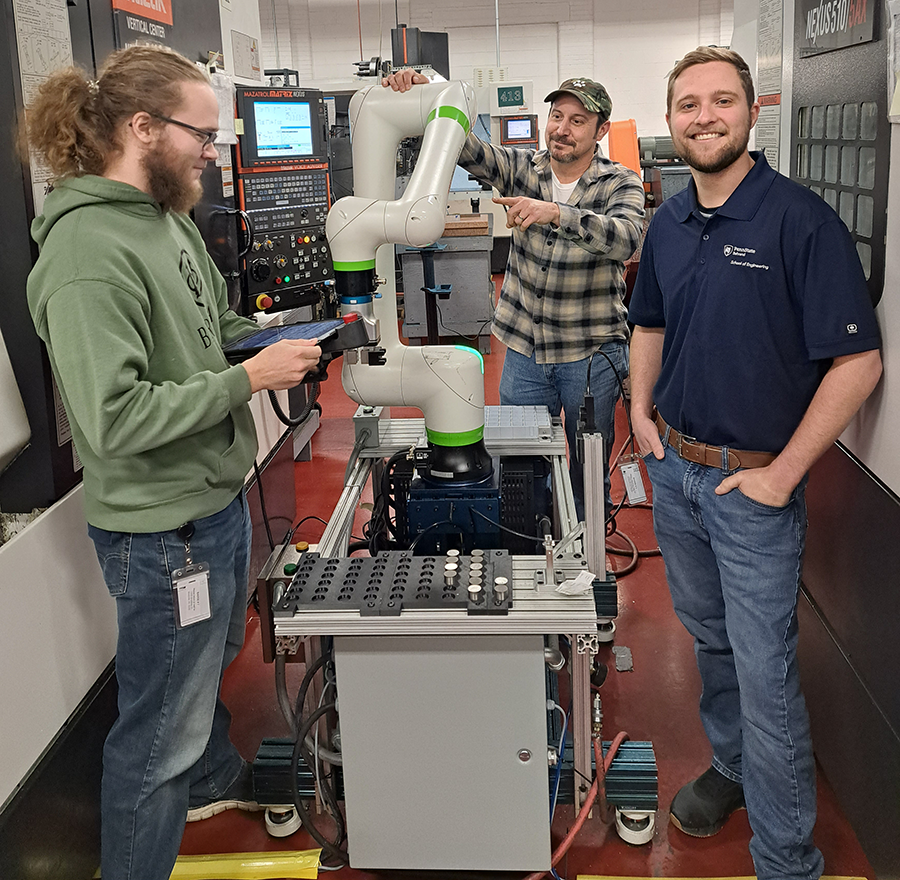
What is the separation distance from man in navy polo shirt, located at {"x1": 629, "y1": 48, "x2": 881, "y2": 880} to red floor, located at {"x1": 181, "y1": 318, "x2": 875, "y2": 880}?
28 centimetres

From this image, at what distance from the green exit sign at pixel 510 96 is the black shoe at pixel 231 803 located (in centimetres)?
783

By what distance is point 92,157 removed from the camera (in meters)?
1.49

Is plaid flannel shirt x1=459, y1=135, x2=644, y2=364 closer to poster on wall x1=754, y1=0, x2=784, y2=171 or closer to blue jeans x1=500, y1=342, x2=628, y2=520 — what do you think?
blue jeans x1=500, y1=342, x2=628, y2=520

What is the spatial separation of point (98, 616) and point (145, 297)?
87 cm

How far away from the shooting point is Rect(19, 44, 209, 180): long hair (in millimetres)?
1470

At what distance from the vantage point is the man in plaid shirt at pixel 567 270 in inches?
104

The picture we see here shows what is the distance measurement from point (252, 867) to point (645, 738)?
41.9 inches

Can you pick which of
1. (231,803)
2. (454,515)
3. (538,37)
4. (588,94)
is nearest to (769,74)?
(588,94)

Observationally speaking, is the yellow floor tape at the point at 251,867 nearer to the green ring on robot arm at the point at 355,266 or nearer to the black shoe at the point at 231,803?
the black shoe at the point at 231,803

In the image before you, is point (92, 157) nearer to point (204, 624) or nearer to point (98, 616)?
point (204, 624)

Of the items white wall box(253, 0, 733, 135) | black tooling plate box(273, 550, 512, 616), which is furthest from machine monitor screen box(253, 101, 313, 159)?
white wall box(253, 0, 733, 135)

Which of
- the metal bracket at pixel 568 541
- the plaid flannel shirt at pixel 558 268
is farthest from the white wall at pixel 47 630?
the plaid flannel shirt at pixel 558 268

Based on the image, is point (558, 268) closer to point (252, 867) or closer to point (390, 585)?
point (390, 585)

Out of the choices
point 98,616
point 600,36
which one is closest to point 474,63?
point 600,36
